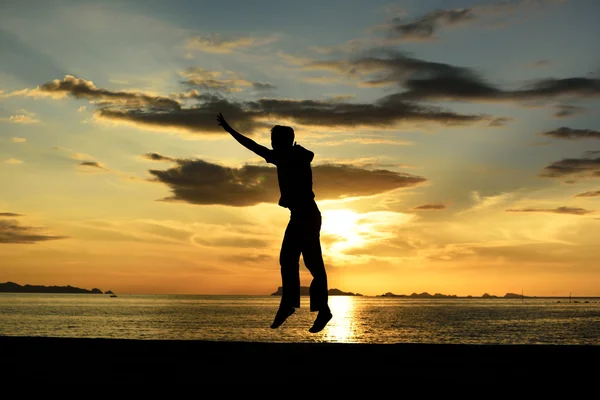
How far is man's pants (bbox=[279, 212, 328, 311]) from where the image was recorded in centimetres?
918

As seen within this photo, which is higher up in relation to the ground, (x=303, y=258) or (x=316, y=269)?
(x=303, y=258)

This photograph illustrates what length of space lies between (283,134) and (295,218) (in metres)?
1.27

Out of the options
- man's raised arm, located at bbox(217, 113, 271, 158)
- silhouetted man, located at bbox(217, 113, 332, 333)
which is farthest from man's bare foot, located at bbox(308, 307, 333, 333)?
man's raised arm, located at bbox(217, 113, 271, 158)

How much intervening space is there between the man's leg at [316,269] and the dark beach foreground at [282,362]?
0.60m

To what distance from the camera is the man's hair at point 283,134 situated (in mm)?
9406

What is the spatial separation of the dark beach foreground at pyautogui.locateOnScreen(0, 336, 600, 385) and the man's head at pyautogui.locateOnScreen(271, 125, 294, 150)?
9.51ft

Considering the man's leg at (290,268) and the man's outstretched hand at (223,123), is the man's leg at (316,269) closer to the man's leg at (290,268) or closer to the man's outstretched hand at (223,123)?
the man's leg at (290,268)

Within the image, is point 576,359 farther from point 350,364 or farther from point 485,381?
point 350,364

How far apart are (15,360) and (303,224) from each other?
4.13 meters

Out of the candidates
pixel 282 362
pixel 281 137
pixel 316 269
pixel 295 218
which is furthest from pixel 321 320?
pixel 281 137

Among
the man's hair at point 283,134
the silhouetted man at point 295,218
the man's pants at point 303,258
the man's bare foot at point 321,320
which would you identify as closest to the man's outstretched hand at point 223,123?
the silhouetted man at point 295,218

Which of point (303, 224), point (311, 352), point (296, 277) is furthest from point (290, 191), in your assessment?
point (311, 352)

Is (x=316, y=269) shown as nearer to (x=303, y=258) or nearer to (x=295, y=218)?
(x=303, y=258)

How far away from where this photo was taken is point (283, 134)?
9.41 metres
